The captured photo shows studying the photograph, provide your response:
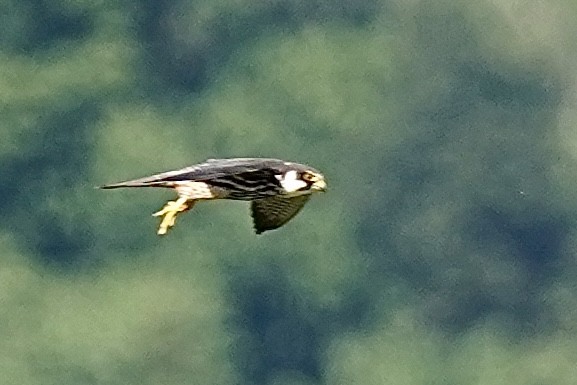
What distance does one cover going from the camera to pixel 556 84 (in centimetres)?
2627

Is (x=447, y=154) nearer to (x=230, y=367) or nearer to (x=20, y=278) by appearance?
(x=230, y=367)

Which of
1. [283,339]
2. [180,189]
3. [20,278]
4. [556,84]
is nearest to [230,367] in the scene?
[283,339]

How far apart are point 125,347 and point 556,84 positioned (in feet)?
25.9

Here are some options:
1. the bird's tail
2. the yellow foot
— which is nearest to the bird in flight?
the yellow foot

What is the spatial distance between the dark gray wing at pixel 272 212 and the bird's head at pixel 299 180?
741mm

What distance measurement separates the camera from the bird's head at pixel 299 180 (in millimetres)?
5242

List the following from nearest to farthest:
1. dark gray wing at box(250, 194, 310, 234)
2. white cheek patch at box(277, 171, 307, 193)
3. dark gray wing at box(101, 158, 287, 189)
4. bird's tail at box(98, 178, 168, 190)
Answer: bird's tail at box(98, 178, 168, 190)
dark gray wing at box(101, 158, 287, 189)
white cheek patch at box(277, 171, 307, 193)
dark gray wing at box(250, 194, 310, 234)

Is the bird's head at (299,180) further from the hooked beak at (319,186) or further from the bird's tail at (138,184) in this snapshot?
the bird's tail at (138,184)

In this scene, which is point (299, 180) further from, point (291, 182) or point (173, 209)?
point (173, 209)

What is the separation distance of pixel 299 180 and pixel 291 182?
1.3 inches

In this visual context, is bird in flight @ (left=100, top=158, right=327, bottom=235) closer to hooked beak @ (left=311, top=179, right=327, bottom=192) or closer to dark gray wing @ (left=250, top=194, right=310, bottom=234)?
hooked beak @ (left=311, top=179, right=327, bottom=192)

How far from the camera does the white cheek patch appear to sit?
5.23 m

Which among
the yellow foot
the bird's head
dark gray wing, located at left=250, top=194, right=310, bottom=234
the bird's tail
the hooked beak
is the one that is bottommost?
dark gray wing, located at left=250, top=194, right=310, bottom=234

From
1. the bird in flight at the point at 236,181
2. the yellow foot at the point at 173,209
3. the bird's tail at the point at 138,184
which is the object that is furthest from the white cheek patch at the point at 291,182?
the bird's tail at the point at 138,184
